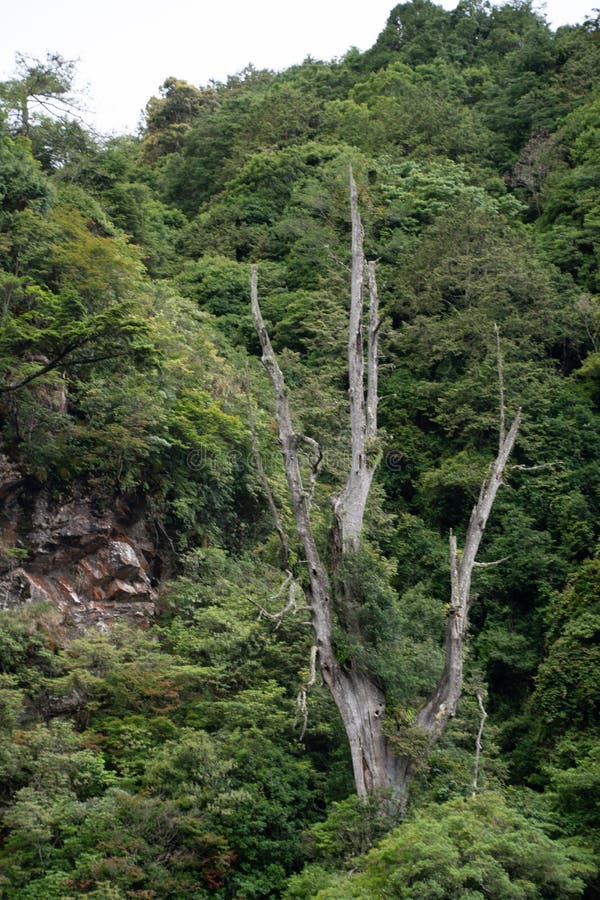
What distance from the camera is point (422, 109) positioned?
123ft

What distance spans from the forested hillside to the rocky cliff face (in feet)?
0.17

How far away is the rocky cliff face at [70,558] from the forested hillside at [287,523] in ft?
0.17

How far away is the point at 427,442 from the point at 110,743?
44.4 feet

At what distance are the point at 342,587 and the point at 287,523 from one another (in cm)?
697

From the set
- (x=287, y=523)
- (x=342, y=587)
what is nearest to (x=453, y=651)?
(x=342, y=587)

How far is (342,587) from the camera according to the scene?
12617 millimetres

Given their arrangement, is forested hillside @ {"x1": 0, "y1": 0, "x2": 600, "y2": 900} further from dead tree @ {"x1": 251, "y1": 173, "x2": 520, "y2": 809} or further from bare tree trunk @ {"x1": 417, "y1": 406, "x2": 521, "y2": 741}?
bare tree trunk @ {"x1": 417, "y1": 406, "x2": 521, "y2": 741}

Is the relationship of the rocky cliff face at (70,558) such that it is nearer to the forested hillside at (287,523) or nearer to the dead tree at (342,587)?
the forested hillside at (287,523)

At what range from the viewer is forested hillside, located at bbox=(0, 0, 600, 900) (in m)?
11.1

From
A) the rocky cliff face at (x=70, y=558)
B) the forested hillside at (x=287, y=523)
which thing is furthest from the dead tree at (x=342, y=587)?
the rocky cliff face at (x=70, y=558)

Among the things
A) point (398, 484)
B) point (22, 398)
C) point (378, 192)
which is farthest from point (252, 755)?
point (378, 192)

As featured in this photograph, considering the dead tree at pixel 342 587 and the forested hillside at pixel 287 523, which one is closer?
the forested hillside at pixel 287 523

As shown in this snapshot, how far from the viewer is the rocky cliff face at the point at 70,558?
597 inches

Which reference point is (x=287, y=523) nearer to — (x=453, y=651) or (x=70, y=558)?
(x=70, y=558)
